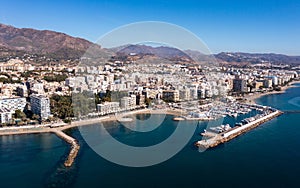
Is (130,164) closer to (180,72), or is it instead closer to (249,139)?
(249,139)

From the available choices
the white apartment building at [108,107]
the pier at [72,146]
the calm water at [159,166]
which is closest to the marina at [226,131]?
the calm water at [159,166]

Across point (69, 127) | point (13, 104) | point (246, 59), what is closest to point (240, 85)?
point (69, 127)

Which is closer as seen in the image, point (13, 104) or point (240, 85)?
point (13, 104)

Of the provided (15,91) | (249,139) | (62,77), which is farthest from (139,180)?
(62,77)

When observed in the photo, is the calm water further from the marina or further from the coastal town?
the coastal town

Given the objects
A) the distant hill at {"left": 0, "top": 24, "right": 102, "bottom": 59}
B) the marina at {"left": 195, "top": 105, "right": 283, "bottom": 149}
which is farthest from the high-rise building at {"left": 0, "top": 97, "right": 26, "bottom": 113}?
the distant hill at {"left": 0, "top": 24, "right": 102, "bottom": 59}

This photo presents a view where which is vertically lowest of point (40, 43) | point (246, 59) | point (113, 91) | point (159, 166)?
point (159, 166)

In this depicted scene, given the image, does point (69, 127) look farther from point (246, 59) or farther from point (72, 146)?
point (246, 59)
